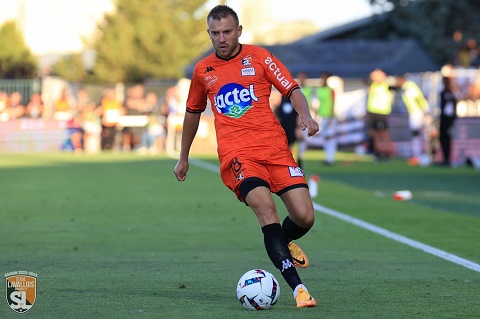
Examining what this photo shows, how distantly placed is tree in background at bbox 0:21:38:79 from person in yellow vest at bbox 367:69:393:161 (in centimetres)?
2985

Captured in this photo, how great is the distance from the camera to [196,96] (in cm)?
891

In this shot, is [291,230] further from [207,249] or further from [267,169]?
[207,249]

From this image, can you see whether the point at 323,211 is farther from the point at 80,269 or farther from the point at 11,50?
the point at 11,50

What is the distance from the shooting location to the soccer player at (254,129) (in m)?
8.28

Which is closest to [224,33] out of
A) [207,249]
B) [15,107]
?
[207,249]

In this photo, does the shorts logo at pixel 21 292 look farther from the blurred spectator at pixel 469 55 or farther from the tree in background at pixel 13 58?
the tree in background at pixel 13 58

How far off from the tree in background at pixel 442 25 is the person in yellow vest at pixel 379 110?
18999mm

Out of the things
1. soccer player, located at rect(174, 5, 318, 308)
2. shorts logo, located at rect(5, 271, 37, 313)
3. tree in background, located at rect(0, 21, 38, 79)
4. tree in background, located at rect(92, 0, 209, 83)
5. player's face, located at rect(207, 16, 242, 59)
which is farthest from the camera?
tree in background, located at rect(92, 0, 209, 83)

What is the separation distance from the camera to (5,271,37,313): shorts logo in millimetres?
7699

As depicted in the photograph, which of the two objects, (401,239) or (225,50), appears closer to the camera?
(225,50)

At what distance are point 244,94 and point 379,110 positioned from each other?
74.1 feet

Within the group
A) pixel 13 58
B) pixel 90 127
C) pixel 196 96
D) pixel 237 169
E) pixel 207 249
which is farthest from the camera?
pixel 13 58

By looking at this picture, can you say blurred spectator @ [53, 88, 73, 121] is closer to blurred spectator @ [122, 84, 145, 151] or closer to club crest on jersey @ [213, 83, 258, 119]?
blurred spectator @ [122, 84, 145, 151]

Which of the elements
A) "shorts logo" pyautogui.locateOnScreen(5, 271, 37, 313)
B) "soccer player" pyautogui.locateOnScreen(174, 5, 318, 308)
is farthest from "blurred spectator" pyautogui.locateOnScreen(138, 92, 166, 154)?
"soccer player" pyautogui.locateOnScreen(174, 5, 318, 308)
